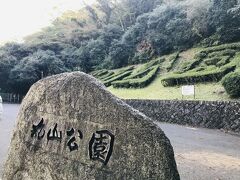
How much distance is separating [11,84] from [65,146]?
37993mm

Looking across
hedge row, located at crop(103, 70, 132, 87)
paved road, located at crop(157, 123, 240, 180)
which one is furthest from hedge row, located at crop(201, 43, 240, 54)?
paved road, located at crop(157, 123, 240, 180)

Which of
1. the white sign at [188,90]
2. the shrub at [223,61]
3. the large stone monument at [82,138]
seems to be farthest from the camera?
the shrub at [223,61]

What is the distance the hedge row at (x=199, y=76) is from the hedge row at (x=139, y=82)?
6.57 ft

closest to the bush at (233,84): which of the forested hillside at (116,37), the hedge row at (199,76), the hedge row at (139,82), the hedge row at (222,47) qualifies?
the hedge row at (199,76)

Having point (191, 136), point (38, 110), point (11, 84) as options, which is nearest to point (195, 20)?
point (191, 136)

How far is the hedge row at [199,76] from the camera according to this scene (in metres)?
19.5

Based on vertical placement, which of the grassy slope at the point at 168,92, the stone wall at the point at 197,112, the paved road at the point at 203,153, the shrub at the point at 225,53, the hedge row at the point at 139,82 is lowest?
the paved road at the point at 203,153

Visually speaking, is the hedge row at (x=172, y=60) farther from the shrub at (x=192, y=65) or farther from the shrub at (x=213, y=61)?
the shrub at (x=213, y=61)

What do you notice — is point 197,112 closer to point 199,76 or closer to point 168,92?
point 199,76

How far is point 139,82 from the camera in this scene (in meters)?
24.1

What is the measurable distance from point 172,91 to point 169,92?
17cm

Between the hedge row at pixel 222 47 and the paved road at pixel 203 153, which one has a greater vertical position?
the hedge row at pixel 222 47

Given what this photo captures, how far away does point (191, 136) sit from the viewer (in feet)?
42.2

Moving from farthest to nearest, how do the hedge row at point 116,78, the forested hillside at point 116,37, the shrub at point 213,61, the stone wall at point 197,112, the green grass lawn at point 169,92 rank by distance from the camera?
the hedge row at point 116,78 → the forested hillside at point 116,37 → the shrub at point 213,61 → the green grass lawn at point 169,92 → the stone wall at point 197,112
